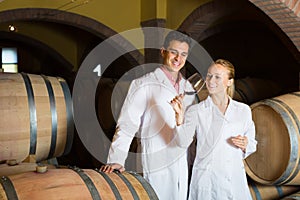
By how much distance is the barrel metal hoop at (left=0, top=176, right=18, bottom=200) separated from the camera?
162cm

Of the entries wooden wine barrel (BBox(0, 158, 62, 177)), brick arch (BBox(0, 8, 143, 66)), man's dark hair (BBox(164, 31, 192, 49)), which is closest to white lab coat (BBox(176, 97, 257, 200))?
man's dark hair (BBox(164, 31, 192, 49))

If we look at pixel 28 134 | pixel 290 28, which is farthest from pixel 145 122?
pixel 290 28

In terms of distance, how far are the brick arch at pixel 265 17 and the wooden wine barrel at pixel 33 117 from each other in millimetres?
2142

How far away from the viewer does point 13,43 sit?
1333 centimetres

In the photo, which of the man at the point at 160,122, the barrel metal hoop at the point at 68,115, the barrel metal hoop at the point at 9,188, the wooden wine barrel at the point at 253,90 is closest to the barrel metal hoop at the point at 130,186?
the man at the point at 160,122

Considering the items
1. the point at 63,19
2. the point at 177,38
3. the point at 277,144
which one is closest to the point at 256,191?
the point at 277,144

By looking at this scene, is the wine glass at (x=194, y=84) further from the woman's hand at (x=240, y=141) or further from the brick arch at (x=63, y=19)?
the brick arch at (x=63, y=19)

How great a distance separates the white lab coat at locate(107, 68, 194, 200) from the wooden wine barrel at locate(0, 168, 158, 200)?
37 centimetres

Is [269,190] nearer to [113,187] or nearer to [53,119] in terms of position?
[113,187]

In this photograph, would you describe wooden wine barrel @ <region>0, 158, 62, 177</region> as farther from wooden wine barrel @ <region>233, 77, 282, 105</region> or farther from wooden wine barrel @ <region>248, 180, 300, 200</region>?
wooden wine barrel @ <region>233, 77, 282, 105</region>

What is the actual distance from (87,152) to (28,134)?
7.92 ft

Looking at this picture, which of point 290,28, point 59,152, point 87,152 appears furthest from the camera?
point 87,152

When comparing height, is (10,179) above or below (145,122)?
below

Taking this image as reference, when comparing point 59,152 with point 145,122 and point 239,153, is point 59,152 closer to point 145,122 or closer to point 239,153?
point 145,122
